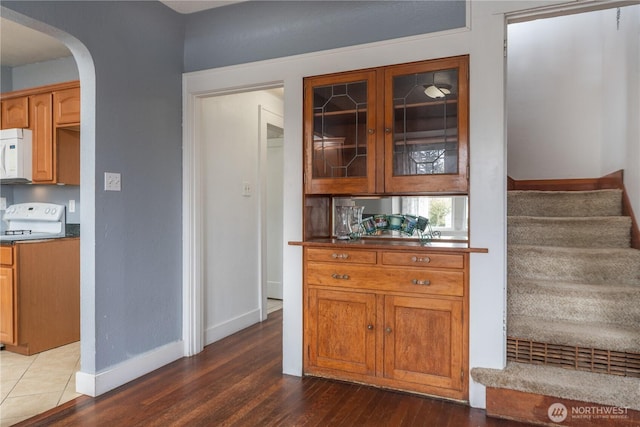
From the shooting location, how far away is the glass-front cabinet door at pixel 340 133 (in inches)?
100

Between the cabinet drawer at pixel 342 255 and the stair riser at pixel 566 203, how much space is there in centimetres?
172

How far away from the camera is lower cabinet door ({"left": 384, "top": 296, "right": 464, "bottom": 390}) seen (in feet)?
7.57

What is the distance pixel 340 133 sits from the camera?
8.66ft

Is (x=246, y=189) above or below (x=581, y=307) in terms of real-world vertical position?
above

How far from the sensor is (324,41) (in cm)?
269

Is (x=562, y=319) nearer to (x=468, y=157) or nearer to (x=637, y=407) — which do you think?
(x=637, y=407)

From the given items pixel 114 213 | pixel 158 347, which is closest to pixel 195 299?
pixel 158 347

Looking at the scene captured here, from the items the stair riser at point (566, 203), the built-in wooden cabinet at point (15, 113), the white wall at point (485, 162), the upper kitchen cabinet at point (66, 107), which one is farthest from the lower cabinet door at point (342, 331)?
the built-in wooden cabinet at point (15, 113)

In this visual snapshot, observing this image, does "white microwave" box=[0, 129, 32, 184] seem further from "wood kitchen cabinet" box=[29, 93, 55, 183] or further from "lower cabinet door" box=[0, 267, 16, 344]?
"lower cabinet door" box=[0, 267, 16, 344]

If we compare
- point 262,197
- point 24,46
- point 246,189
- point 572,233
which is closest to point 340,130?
point 246,189

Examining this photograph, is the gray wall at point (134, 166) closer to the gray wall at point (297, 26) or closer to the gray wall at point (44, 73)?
the gray wall at point (297, 26)

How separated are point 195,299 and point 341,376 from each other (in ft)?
4.19

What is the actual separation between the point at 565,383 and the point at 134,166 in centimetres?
283

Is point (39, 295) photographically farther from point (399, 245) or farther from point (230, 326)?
point (399, 245)
